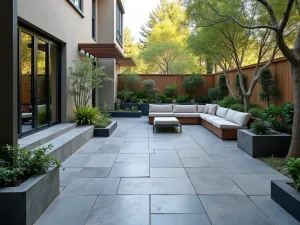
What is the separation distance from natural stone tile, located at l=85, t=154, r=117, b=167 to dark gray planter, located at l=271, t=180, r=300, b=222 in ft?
10.2

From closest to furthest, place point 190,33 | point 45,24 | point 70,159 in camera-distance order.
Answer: point 70,159
point 45,24
point 190,33

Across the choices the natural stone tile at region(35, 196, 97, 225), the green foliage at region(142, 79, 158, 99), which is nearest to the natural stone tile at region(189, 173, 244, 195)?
the natural stone tile at region(35, 196, 97, 225)

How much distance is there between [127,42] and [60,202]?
112 feet

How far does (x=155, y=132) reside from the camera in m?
10.1

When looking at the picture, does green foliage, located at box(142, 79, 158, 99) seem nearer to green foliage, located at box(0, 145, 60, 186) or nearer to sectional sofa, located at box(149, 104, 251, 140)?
sectional sofa, located at box(149, 104, 251, 140)

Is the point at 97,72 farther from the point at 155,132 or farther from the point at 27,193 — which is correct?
the point at 27,193

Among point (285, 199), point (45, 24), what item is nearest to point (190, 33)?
point (45, 24)

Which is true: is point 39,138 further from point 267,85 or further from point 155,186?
point 267,85

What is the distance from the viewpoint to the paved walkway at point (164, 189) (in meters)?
3.27

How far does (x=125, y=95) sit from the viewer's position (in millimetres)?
16391

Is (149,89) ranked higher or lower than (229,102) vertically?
higher

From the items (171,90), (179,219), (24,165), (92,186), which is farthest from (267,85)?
(24,165)

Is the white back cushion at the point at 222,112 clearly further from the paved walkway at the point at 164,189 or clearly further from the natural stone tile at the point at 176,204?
the natural stone tile at the point at 176,204

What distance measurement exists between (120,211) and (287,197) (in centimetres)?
204
